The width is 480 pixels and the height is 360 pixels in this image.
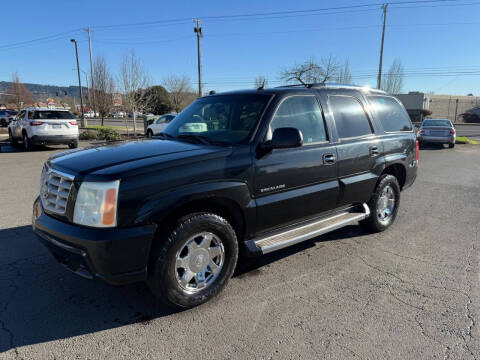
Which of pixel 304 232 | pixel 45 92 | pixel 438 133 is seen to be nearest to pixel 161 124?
pixel 438 133

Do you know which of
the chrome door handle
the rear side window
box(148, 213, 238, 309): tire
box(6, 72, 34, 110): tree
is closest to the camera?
box(148, 213, 238, 309): tire

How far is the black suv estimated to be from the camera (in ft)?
8.54

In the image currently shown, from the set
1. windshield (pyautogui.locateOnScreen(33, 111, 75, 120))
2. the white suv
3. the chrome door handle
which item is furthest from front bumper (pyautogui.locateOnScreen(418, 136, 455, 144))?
windshield (pyautogui.locateOnScreen(33, 111, 75, 120))

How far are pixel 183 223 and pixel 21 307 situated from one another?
1.63 meters

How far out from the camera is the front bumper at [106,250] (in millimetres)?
2521

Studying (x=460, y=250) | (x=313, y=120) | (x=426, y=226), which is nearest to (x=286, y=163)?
(x=313, y=120)

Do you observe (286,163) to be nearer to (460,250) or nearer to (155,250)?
(155,250)

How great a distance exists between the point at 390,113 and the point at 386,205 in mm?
1336

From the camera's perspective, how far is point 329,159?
3896mm

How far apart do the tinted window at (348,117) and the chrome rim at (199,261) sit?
2.04 m

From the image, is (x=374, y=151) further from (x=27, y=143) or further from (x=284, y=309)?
(x=27, y=143)

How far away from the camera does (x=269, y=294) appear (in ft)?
10.8

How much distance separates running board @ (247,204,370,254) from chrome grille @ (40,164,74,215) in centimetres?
164

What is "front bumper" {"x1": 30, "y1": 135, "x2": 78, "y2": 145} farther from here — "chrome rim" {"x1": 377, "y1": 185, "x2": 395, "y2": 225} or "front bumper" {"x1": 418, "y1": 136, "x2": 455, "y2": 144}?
"front bumper" {"x1": 418, "y1": 136, "x2": 455, "y2": 144}
